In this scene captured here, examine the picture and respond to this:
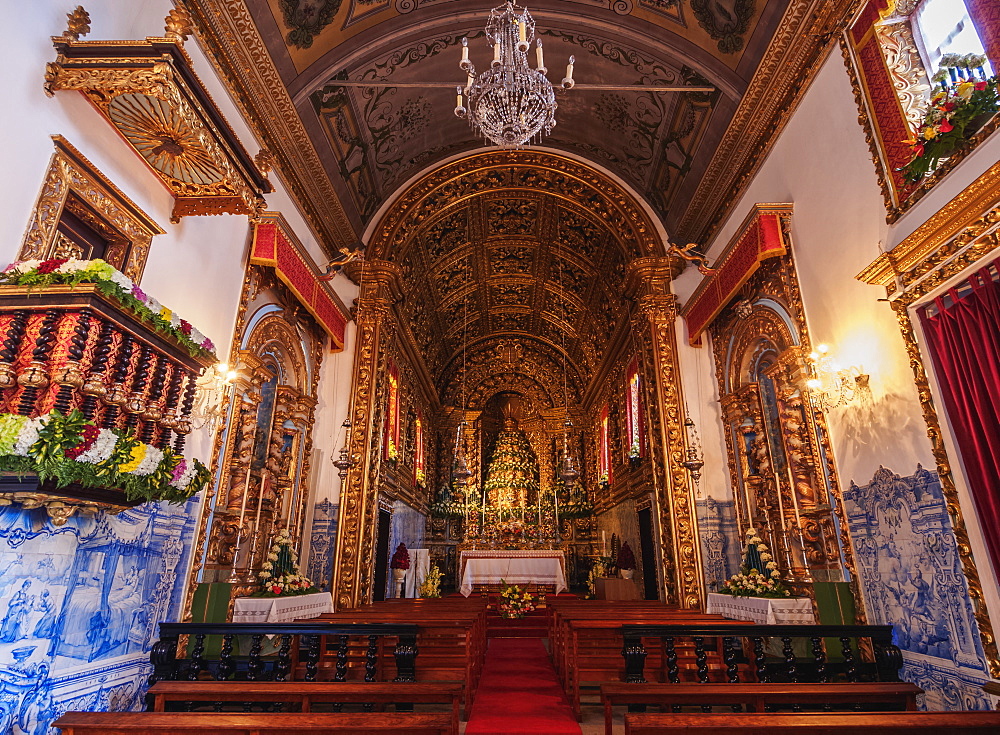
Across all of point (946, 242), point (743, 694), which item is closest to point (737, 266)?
point (946, 242)

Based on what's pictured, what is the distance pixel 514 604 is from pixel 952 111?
985 centimetres

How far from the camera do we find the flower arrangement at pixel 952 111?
4.20 m

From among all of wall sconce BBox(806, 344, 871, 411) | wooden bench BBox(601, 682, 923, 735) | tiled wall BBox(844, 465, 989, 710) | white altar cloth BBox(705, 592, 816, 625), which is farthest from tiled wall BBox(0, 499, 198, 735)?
wall sconce BBox(806, 344, 871, 411)

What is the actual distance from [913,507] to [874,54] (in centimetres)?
434

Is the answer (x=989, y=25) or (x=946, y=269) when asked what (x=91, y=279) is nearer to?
(x=946, y=269)

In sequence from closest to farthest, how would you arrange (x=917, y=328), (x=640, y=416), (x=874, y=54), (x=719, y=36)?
1. (x=917, y=328)
2. (x=874, y=54)
3. (x=719, y=36)
4. (x=640, y=416)

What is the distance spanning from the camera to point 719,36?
797cm

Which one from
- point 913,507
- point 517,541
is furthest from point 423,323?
point 913,507

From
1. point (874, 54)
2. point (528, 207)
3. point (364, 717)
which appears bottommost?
point (364, 717)

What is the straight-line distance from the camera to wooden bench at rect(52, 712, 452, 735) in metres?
2.81

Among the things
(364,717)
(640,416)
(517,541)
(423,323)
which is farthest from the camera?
(517,541)

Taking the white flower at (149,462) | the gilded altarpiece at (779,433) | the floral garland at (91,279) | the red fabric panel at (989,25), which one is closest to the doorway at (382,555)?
the gilded altarpiece at (779,433)

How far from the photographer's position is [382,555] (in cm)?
1181

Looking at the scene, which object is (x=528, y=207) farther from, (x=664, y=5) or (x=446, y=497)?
(x=446, y=497)
